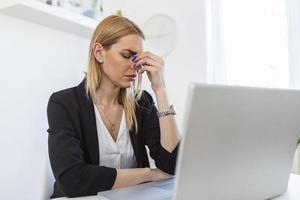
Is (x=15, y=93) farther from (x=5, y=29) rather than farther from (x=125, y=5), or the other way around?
(x=125, y=5)

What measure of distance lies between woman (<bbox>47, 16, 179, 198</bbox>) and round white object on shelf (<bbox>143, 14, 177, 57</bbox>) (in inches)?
34.1

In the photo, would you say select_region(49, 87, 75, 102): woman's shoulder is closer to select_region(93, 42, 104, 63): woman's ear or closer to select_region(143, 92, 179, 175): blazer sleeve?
select_region(93, 42, 104, 63): woman's ear

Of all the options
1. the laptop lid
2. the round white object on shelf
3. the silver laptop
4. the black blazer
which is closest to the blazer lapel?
the black blazer

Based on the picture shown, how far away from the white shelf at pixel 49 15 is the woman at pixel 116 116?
45cm

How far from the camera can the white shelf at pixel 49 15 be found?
1437mm

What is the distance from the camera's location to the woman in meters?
1.00

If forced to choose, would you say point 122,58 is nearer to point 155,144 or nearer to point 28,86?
point 155,144

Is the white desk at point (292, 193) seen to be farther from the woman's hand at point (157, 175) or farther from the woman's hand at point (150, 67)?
the woman's hand at point (150, 67)

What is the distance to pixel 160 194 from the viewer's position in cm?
75

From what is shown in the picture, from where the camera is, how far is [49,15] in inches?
63.1

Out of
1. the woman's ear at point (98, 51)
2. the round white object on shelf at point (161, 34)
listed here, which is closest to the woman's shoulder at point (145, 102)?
the woman's ear at point (98, 51)

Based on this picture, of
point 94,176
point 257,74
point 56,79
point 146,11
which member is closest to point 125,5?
point 146,11

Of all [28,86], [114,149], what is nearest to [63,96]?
[114,149]

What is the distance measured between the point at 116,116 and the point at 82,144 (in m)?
0.21
